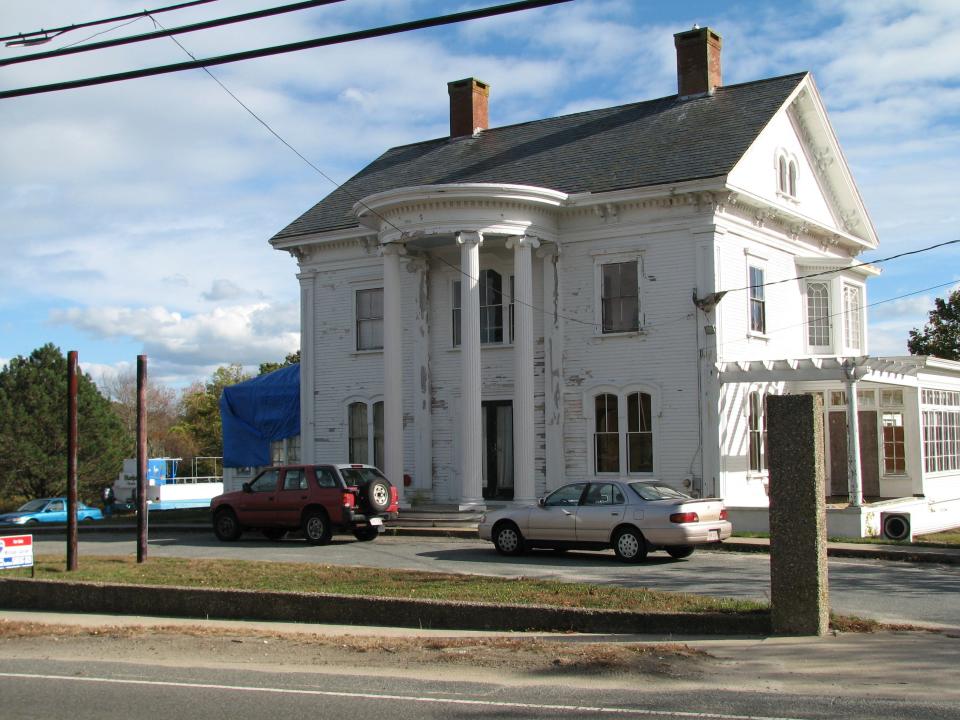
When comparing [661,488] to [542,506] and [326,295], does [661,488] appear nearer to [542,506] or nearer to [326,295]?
[542,506]

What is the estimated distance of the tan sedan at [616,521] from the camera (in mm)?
16781

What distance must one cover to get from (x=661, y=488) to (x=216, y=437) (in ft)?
223

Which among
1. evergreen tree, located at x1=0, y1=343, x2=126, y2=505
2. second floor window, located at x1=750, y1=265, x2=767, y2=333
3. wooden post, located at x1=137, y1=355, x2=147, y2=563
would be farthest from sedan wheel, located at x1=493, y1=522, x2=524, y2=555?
evergreen tree, located at x1=0, y1=343, x2=126, y2=505

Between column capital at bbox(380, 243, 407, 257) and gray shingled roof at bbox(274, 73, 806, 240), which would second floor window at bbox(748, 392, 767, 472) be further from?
column capital at bbox(380, 243, 407, 257)

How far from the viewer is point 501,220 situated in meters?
23.9

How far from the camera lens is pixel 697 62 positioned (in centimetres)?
2728

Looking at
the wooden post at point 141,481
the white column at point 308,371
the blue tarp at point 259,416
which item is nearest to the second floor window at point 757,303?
the white column at point 308,371

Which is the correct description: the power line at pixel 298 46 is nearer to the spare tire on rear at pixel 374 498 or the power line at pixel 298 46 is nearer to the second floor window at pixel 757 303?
the spare tire on rear at pixel 374 498

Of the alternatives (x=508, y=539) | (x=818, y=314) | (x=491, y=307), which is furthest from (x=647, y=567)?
(x=818, y=314)

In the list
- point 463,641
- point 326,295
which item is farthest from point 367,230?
point 463,641

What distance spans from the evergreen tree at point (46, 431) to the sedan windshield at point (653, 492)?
1439 inches

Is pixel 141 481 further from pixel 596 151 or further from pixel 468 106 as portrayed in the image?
pixel 468 106

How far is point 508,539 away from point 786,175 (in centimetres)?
1327

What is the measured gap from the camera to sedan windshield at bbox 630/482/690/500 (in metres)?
17.2
